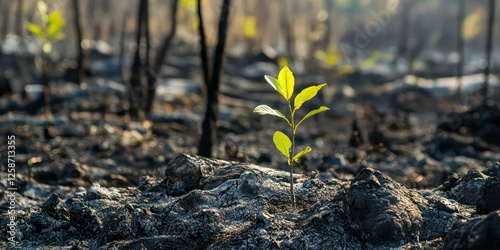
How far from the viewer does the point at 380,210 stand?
291cm

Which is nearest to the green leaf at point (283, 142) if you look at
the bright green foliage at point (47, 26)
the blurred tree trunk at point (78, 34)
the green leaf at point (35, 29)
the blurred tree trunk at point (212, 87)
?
the blurred tree trunk at point (212, 87)

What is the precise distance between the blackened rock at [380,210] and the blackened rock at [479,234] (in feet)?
1.19

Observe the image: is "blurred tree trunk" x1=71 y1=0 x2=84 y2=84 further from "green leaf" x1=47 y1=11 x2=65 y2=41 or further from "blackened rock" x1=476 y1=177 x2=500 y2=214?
"blackened rock" x1=476 y1=177 x2=500 y2=214

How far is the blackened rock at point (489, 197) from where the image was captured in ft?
9.70

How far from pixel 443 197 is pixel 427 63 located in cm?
2623

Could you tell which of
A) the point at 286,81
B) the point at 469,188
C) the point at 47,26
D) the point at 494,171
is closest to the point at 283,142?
the point at 286,81

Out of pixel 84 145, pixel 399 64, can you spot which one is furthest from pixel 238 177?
pixel 399 64

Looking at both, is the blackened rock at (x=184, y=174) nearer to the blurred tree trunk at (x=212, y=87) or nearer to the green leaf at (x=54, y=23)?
the blurred tree trunk at (x=212, y=87)

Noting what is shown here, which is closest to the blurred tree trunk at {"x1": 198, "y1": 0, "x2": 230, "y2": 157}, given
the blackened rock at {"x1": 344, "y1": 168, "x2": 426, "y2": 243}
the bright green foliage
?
the bright green foliage

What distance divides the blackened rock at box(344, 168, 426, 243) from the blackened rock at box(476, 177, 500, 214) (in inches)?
11.6

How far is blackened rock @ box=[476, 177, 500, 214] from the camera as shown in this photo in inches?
116

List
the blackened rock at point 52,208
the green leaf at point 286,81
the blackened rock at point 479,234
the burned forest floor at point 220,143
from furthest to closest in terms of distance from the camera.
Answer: the burned forest floor at point 220,143 < the blackened rock at point 52,208 < the green leaf at point 286,81 < the blackened rock at point 479,234

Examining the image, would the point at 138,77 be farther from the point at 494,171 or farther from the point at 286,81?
the point at 494,171

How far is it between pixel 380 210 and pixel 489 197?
0.52 metres
